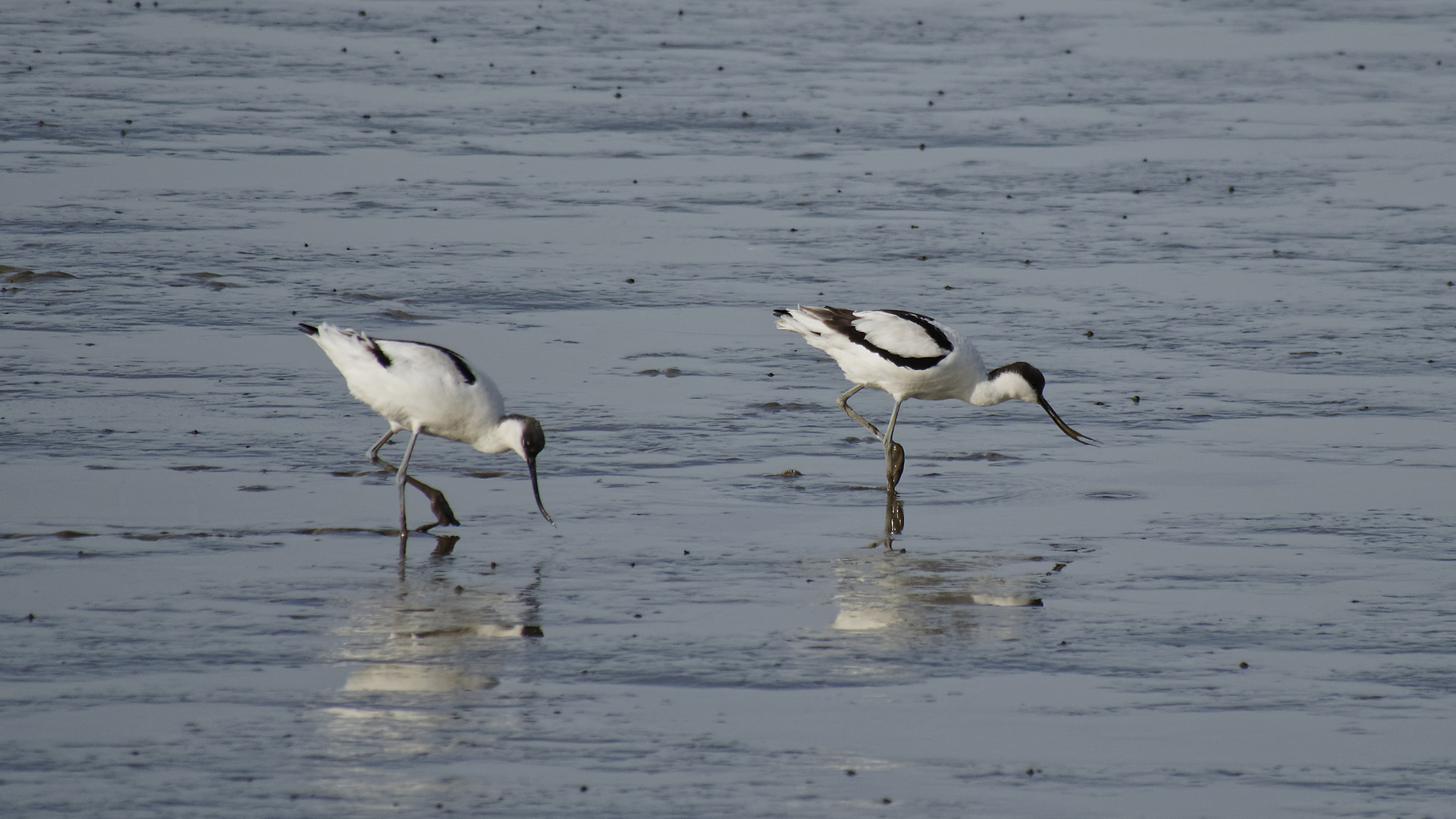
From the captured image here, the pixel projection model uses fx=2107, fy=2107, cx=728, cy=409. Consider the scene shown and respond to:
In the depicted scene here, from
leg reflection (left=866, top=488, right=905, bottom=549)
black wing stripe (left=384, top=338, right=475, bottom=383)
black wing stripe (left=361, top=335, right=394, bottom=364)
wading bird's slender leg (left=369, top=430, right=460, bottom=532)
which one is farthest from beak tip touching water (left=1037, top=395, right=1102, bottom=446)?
black wing stripe (left=361, top=335, right=394, bottom=364)

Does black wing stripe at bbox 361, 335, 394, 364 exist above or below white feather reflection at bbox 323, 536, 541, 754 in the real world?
above

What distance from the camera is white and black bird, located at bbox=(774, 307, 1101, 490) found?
11.1 metres

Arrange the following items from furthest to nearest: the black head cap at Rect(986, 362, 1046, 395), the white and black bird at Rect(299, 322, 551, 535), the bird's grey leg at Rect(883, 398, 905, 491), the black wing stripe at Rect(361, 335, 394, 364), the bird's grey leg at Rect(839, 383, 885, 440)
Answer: the bird's grey leg at Rect(839, 383, 885, 440) → the black head cap at Rect(986, 362, 1046, 395) → the bird's grey leg at Rect(883, 398, 905, 491) → the black wing stripe at Rect(361, 335, 394, 364) → the white and black bird at Rect(299, 322, 551, 535)

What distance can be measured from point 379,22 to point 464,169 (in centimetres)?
988

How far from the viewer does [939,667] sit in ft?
24.6

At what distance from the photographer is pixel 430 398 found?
31.5ft

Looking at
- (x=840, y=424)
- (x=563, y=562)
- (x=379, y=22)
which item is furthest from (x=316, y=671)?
(x=379, y=22)

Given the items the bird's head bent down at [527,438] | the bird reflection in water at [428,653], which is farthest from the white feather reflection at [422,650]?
the bird's head bent down at [527,438]

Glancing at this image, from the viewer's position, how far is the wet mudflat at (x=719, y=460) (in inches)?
260

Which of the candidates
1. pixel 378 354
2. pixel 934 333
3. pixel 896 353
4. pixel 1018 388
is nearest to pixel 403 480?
pixel 378 354

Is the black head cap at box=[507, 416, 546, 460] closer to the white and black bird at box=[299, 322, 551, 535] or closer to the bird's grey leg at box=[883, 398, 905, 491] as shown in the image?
the white and black bird at box=[299, 322, 551, 535]

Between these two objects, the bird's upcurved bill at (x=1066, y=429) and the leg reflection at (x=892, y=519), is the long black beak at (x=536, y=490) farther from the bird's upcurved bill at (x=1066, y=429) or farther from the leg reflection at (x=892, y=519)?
the bird's upcurved bill at (x=1066, y=429)

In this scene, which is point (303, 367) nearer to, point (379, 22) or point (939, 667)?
point (939, 667)

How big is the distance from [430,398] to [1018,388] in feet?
10.8
